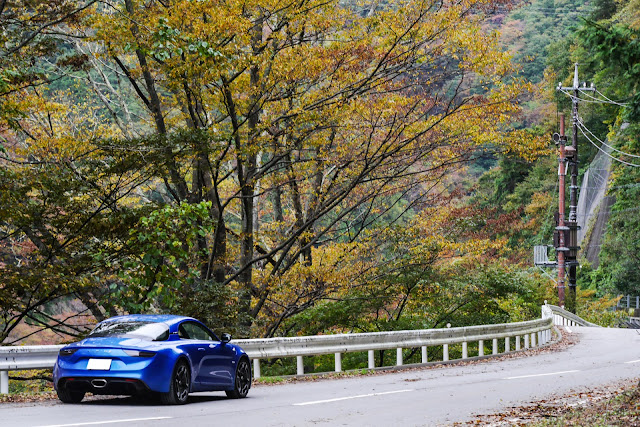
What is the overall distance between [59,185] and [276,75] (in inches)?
282

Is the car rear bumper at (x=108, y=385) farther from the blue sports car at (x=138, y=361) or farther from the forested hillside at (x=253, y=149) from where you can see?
the forested hillside at (x=253, y=149)

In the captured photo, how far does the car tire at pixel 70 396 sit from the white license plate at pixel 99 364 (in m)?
0.67

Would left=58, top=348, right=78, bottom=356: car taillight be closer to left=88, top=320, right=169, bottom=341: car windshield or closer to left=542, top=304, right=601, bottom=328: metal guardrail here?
left=88, top=320, right=169, bottom=341: car windshield

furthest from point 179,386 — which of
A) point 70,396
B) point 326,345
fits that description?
point 326,345

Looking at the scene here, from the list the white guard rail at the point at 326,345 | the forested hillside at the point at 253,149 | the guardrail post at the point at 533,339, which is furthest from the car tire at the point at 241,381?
the guardrail post at the point at 533,339

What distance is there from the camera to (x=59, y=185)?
56.7ft

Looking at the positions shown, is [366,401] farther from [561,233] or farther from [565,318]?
[561,233]

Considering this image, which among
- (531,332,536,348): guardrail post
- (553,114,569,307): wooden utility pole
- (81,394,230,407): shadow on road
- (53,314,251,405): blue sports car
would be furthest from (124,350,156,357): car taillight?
(553,114,569,307): wooden utility pole

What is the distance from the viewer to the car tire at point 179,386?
37.6 ft

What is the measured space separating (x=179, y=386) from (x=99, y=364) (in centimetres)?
119

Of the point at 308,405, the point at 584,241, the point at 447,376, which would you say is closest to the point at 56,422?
the point at 308,405

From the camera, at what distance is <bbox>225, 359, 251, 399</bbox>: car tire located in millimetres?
13391

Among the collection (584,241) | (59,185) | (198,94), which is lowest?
(584,241)

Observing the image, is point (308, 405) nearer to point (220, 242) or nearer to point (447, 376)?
point (447, 376)
